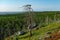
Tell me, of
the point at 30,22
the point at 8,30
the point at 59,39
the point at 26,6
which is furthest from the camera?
the point at 8,30

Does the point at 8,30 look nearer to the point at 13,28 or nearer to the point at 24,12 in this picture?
the point at 13,28

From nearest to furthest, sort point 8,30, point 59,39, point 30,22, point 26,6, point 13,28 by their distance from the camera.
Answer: point 26,6, point 30,22, point 59,39, point 8,30, point 13,28

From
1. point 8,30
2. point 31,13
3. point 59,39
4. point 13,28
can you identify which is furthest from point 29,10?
point 13,28

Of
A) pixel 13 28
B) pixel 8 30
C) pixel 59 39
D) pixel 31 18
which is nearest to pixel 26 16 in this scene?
pixel 31 18

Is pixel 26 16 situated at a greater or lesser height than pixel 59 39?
greater

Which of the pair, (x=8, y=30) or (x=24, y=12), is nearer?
(x=24, y=12)

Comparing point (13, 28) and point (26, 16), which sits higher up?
point (26, 16)

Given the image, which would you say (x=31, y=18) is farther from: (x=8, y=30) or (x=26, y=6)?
(x=8, y=30)

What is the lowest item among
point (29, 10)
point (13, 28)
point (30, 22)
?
point (13, 28)

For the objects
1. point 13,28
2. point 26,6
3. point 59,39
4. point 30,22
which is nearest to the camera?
point 26,6
